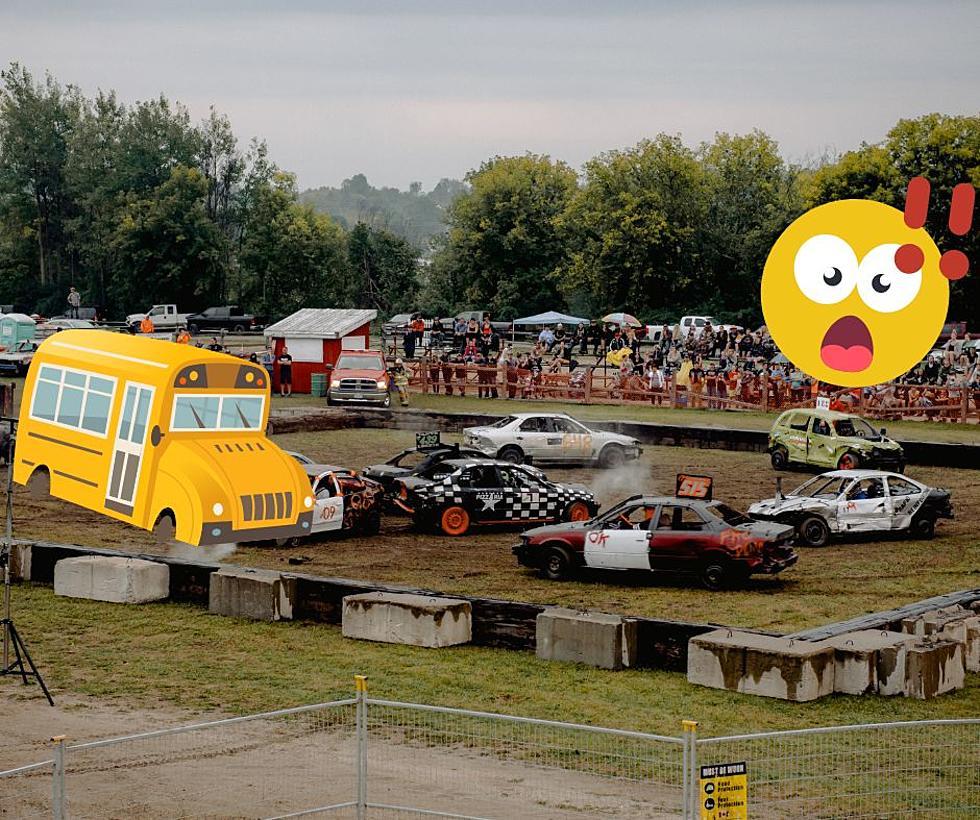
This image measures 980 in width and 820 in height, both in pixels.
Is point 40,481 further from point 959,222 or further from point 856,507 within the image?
point 856,507

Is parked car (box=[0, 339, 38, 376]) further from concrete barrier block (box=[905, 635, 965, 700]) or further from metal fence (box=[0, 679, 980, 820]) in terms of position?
concrete barrier block (box=[905, 635, 965, 700])

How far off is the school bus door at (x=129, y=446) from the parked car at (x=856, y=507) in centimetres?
2012

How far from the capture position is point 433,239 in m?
107

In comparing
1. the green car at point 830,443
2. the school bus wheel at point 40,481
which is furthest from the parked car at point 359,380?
the school bus wheel at point 40,481

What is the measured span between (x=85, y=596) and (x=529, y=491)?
9422 millimetres

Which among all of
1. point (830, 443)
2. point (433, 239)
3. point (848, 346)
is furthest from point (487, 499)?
point (433, 239)

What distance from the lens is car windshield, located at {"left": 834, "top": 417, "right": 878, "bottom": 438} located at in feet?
122

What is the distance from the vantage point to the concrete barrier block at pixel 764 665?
58.6 ft

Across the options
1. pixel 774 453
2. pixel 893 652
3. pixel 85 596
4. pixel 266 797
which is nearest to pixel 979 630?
pixel 893 652

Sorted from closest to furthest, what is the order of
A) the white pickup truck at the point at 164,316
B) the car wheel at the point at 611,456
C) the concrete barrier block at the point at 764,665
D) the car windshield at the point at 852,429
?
the concrete barrier block at the point at 764,665, the white pickup truck at the point at 164,316, the car windshield at the point at 852,429, the car wheel at the point at 611,456

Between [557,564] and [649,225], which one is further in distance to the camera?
[649,225]

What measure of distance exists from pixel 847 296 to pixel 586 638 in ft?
20.6

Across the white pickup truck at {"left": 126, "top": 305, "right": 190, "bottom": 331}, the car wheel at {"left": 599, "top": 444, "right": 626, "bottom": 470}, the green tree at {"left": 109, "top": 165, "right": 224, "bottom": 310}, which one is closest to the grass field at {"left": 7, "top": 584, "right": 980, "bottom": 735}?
the white pickup truck at {"left": 126, "top": 305, "right": 190, "bottom": 331}

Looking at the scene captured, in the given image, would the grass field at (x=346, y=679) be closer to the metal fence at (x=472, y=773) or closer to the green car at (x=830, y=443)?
the metal fence at (x=472, y=773)
